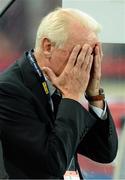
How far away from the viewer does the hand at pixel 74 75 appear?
1167 mm

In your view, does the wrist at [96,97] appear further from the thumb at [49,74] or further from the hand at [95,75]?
the thumb at [49,74]

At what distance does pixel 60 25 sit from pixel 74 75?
0.14 metres

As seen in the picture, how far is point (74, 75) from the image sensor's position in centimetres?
117

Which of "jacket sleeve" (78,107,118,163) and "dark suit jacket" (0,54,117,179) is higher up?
"dark suit jacket" (0,54,117,179)

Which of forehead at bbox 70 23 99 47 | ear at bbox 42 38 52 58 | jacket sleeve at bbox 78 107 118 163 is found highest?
forehead at bbox 70 23 99 47

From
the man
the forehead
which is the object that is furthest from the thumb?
the forehead

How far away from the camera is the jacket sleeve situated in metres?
1.28

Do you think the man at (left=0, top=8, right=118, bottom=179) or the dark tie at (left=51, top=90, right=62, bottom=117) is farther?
the dark tie at (left=51, top=90, right=62, bottom=117)

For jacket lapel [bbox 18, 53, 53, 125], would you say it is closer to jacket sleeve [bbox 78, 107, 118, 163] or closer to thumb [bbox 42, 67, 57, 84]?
thumb [bbox 42, 67, 57, 84]

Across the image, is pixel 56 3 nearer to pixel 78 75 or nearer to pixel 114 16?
pixel 114 16

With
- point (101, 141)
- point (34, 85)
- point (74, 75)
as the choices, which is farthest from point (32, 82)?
point (101, 141)

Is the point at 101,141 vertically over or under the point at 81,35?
under

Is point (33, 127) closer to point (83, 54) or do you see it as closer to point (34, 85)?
point (34, 85)

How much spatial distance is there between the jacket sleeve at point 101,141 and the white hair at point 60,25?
0.24m
